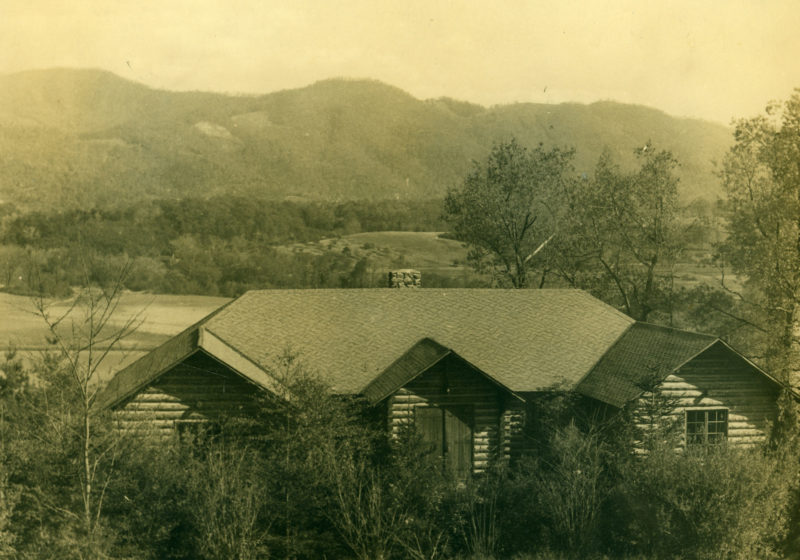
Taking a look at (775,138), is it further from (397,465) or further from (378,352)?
(397,465)

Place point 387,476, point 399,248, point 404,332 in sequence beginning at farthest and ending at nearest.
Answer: point 399,248 → point 404,332 → point 387,476

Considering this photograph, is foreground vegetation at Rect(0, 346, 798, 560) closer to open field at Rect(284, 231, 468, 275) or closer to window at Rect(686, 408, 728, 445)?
window at Rect(686, 408, 728, 445)

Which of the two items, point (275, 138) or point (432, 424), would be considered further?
point (275, 138)

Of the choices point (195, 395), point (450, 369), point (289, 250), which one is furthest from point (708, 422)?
point (289, 250)

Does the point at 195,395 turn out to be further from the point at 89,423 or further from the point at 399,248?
the point at 399,248

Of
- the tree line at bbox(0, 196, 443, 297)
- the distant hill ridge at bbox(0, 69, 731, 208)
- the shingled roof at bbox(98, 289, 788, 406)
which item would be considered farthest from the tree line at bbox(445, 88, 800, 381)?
the distant hill ridge at bbox(0, 69, 731, 208)

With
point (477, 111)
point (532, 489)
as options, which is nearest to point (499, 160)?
point (532, 489)
